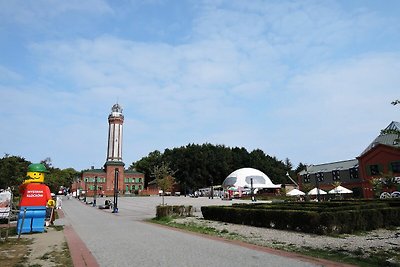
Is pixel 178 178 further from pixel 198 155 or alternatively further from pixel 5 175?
pixel 5 175

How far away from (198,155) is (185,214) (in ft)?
238

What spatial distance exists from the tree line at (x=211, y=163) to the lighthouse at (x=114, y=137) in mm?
14074

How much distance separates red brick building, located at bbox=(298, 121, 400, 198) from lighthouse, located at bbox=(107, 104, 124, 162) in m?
50.5

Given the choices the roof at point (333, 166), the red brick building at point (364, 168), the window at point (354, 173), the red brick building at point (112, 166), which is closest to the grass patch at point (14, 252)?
the red brick building at point (364, 168)

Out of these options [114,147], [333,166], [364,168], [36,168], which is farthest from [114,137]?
[36,168]

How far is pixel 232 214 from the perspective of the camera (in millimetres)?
18859

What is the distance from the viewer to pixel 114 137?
8912 cm

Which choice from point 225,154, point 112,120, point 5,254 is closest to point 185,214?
point 5,254

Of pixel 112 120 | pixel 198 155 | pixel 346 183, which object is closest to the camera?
pixel 346 183

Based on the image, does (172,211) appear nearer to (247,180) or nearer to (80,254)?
(80,254)

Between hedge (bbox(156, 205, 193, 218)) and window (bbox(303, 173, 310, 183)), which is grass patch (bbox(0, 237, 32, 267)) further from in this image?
window (bbox(303, 173, 310, 183))

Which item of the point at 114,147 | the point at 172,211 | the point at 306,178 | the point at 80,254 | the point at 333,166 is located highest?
the point at 114,147

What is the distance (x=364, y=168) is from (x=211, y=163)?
1983 inches

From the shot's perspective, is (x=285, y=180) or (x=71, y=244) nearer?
(x=71, y=244)
